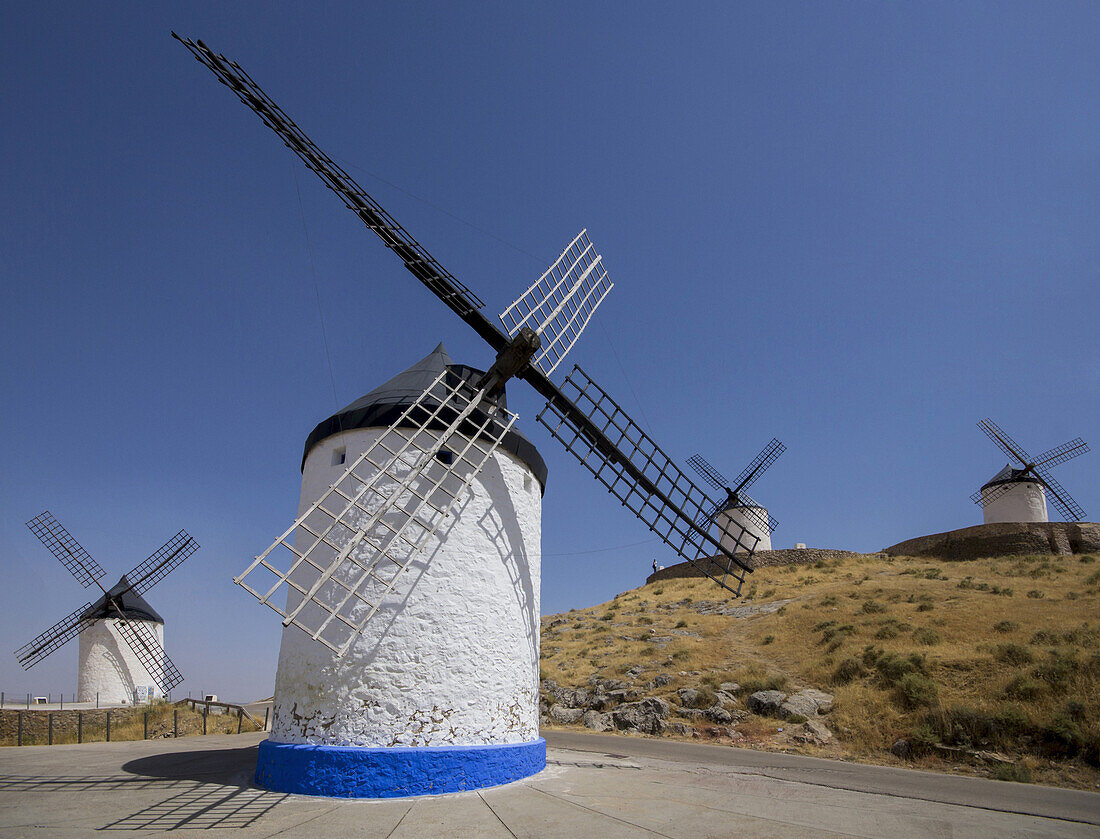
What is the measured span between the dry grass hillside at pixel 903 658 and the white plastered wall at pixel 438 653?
8.12 m

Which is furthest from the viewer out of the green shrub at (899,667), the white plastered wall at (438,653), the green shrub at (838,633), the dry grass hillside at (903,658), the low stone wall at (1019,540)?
the low stone wall at (1019,540)

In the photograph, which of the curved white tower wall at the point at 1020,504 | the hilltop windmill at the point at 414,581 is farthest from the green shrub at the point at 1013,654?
the curved white tower wall at the point at 1020,504

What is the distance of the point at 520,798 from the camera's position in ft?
24.3

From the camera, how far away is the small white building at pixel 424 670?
753cm

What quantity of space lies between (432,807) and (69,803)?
13.8 ft

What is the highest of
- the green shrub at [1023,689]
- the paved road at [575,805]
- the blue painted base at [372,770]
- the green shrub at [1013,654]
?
the green shrub at [1013,654]

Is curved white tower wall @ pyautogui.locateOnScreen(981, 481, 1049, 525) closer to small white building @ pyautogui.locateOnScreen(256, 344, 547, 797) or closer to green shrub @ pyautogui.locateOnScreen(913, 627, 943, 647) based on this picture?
green shrub @ pyautogui.locateOnScreen(913, 627, 943, 647)

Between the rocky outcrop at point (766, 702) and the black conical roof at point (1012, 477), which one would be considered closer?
the rocky outcrop at point (766, 702)

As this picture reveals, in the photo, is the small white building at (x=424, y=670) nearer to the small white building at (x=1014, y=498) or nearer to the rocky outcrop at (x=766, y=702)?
the rocky outcrop at (x=766, y=702)

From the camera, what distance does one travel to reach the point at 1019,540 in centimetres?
3023

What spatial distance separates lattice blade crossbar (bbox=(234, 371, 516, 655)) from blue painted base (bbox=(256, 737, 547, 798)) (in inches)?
52.0

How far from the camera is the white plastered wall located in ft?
25.4

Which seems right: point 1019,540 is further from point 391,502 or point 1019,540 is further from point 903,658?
point 391,502

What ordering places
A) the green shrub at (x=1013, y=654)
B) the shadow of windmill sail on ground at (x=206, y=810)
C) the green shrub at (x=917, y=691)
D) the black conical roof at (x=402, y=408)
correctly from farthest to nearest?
the green shrub at (x=1013, y=654) < the green shrub at (x=917, y=691) < the black conical roof at (x=402, y=408) < the shadow of windmill sail on ground at (x=206, y=810)
